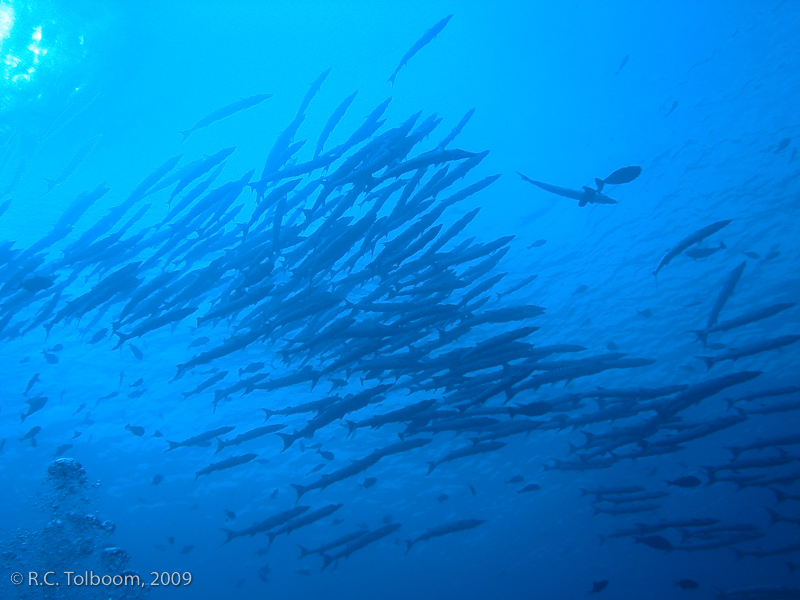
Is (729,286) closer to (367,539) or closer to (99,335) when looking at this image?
(367,539)

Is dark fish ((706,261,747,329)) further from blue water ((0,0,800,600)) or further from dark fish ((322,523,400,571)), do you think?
dark fish ((322,523,400,571))

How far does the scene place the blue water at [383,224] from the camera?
9.78 metres

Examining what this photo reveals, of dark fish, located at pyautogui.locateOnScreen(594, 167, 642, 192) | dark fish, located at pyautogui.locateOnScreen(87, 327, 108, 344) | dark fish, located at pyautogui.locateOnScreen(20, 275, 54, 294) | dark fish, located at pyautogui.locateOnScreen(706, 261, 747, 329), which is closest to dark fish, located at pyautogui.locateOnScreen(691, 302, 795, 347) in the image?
dark fish, located at pyautogui.locateOnScreen(706, 261, 747, 329)

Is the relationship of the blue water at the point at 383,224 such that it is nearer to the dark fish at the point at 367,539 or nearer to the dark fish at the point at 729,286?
the dark fish at the point at 729,286

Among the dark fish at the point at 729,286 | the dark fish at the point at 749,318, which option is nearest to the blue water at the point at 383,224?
the dark fish at the point at 749,318

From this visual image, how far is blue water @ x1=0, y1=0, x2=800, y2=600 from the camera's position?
9.78m

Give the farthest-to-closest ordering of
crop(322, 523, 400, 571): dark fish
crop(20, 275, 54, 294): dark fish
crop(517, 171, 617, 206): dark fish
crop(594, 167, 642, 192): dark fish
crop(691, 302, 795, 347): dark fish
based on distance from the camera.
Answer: crop(322, 523, 400, 571): dark fish → crop(691, 302, 795, 347): dark fish → crop(20, 275, 54, 294): dark fish → crop(517, 171, 617, 206): dark fish → crop(594, 167, 642, 192): dark fish

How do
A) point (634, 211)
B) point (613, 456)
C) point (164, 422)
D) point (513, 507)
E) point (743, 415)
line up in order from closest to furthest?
point (743, 415), point (613, 456), point (634, 211), point (164, 422), point (513, 507)

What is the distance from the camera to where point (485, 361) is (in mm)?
9328

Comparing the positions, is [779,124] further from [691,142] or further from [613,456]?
[613,456]

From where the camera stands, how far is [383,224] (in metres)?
8.38

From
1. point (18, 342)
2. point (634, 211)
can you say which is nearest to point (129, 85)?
point (18, 342)

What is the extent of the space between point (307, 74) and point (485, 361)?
11.2 m

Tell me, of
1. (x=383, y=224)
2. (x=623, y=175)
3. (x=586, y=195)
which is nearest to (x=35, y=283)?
(x=383, y=224)
